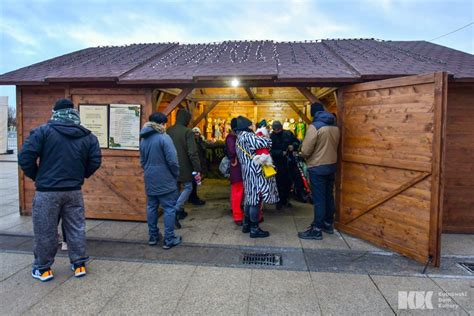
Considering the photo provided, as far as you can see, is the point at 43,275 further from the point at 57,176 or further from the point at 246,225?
the point at 246,225

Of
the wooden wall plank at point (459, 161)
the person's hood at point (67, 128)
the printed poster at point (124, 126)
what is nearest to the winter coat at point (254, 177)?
the printed poster at point (124, 126)

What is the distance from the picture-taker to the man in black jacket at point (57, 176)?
3.08 m

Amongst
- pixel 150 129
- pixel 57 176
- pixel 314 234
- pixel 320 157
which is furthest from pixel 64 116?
pixel 314 234

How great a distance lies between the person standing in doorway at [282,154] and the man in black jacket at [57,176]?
3.76 metres

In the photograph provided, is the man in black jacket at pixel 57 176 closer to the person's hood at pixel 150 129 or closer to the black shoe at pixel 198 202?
the person's hood at pixel 150 129

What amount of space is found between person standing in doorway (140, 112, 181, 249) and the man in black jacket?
0.81 m

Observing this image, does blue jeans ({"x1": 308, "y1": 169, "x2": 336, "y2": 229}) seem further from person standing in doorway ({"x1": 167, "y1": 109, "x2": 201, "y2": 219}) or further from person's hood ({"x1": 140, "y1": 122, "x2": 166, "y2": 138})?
person's hood ({"x1": 140, "y1": 122, "x2": 166, "y2": 138})

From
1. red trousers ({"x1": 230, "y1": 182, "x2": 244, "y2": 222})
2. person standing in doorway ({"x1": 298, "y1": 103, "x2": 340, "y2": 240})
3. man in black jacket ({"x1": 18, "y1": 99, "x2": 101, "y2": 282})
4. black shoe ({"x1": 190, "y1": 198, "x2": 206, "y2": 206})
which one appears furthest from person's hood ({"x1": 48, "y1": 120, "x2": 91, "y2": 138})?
black shoe ({"x1": 190, "y1": 198, "x2": 206, "y2": 206})

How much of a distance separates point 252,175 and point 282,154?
1901 mm

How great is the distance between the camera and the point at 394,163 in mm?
4004

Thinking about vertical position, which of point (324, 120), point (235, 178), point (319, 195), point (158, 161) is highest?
point (324, 120)

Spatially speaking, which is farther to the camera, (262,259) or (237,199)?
(237,199)

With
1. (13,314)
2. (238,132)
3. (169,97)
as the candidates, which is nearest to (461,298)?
(238,132)

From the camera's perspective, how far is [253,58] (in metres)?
5.94
